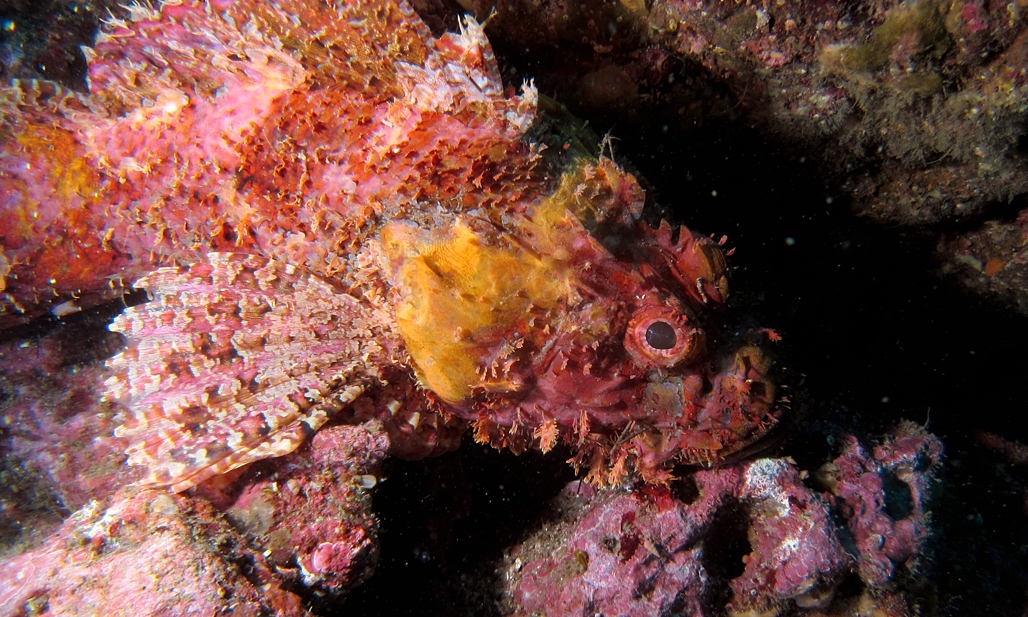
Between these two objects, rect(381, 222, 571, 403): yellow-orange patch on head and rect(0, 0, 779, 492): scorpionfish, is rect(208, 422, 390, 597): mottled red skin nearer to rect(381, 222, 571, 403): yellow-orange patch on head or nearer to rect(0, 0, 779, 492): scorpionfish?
rect(0, 0, 779, 492): scorpionfish

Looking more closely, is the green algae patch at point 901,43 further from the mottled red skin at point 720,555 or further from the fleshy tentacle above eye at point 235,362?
the fleshy tentacle above eye at point 235,362

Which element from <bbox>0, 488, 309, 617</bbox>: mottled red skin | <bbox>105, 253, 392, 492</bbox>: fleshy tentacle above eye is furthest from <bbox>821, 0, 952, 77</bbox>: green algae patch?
<bbox>0, 488, 309, 617</bbox>: mottled red skin

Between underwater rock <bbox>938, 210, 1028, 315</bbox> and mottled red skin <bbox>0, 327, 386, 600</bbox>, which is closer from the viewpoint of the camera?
mottled red skin <bbox>0, 327, 386, 600</bbox>

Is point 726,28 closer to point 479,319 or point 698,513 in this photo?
point 479,319

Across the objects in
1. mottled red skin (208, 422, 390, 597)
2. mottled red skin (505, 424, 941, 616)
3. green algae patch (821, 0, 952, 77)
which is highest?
green algae patch (821, 0, 952, 77)

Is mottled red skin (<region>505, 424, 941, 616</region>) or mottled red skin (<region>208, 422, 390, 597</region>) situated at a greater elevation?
mottled red skin (<region>505, 424, 941, 616</region>)

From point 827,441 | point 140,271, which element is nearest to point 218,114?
point 140,271
